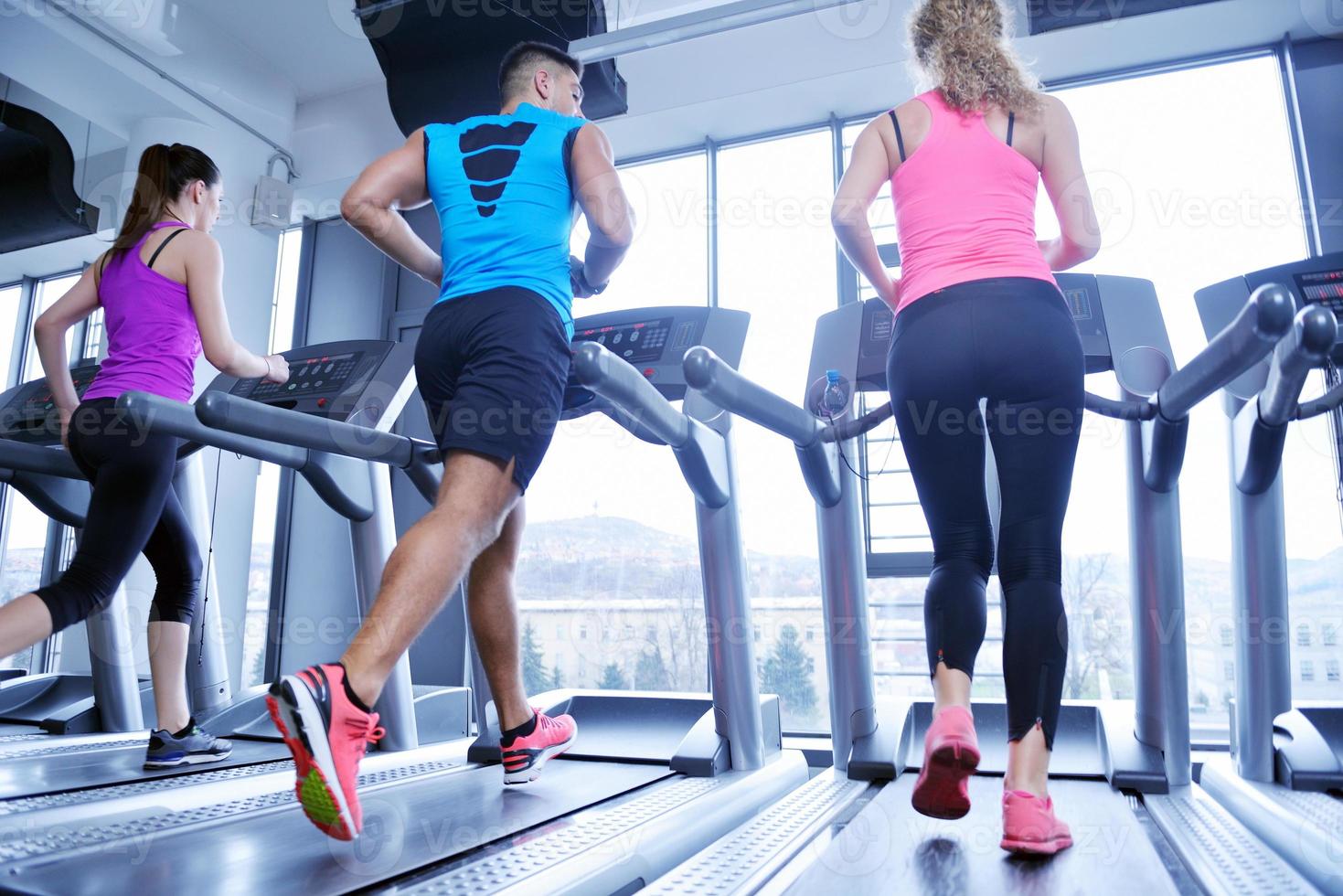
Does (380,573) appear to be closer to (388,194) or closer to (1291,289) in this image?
(388,194)

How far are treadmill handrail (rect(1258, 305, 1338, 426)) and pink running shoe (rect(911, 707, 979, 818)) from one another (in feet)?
2.23

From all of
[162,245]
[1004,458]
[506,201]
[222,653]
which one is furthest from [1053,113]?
[222,653]

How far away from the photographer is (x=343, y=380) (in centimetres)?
266

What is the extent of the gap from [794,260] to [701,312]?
1749 millimetres

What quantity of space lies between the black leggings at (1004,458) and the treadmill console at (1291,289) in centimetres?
94

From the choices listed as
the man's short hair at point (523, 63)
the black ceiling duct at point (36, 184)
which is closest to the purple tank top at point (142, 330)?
the man's short hair at point (523, 63)

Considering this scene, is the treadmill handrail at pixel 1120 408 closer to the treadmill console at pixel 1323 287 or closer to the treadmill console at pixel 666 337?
the treadmill console at pixel 1323 287

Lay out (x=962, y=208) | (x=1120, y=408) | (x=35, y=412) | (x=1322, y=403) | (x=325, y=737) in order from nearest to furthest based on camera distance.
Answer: (x=325, y=737) < (x=962, y=208) < (x=1322, y=403) < (x=1120, y=408) < (x=35, y=412)

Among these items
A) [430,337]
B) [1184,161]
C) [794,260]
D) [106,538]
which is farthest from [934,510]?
Answer: [1184,161]

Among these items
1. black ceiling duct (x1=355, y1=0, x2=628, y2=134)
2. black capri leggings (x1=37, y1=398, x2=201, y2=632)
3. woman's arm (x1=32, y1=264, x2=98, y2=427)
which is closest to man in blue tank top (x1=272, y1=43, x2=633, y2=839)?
black capri leggings (x1=37, y1=398, x2=201, y2=632)

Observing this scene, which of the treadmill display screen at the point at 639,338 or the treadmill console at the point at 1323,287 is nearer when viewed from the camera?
the treadmill console at the point at 1323,287

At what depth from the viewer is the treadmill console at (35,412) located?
3.17m

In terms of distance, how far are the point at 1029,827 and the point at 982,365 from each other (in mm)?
681

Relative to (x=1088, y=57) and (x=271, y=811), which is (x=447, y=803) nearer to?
(x=271, y=811)
